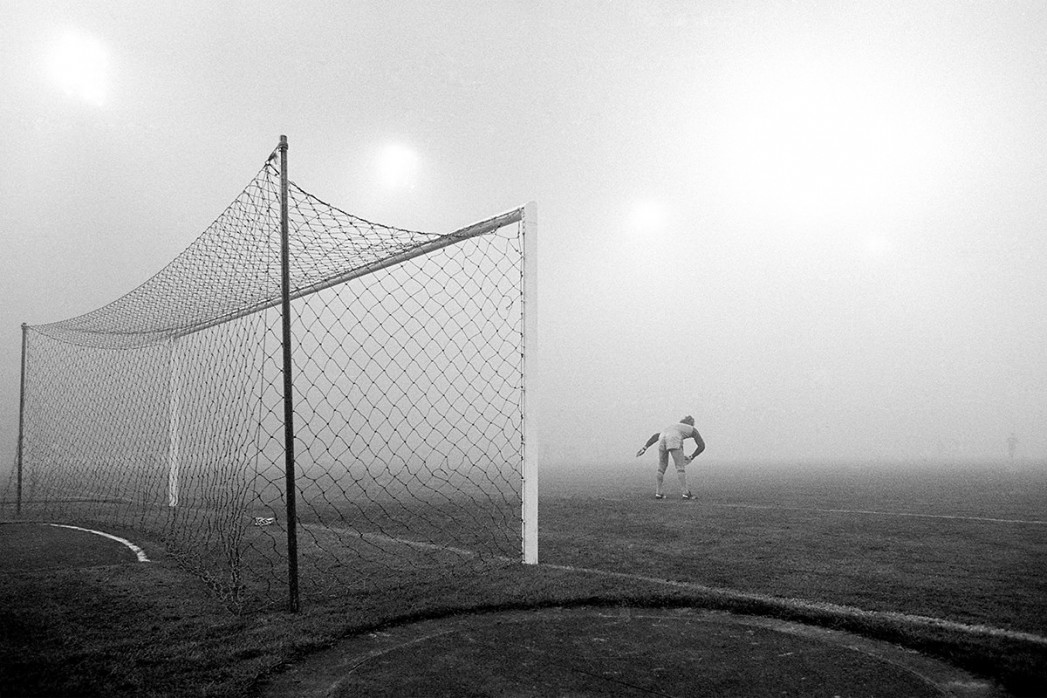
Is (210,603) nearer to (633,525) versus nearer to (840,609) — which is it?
(840,609)

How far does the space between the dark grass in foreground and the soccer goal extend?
0.53m

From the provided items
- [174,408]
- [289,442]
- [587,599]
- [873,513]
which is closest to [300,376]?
[289,442]

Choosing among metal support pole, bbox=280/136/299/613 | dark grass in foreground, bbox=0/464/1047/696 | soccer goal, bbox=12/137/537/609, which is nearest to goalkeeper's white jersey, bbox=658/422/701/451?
soccer goal, bbox=12/137/537/609

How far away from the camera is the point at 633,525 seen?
30.1 ft

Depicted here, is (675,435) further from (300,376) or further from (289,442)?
(289,442)

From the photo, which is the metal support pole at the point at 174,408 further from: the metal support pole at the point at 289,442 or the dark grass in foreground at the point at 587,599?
the metal support pole at the point at 289,442

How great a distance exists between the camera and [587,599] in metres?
4.96

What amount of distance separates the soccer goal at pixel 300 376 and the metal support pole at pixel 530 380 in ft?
0.05

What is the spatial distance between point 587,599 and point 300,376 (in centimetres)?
354

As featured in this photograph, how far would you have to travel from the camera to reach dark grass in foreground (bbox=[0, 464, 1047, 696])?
11.5ft

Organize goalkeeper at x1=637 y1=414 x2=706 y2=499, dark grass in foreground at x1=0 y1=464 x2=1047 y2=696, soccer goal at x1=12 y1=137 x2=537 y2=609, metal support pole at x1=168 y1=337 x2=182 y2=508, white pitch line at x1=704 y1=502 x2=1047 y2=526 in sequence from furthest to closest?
goalkeeper at x1=637 y1=414 x2=706 y2=499, metal support pole at x1=168 y1=337 x2=182 y2=508, white pitch line at x1=704 y1=502 x2=1047 y2=526, soccer goal at x1=12 y1=137 x2=537 y2=609, dark grass in foreground at x1=0 y1=464 x2=1047 y2=696

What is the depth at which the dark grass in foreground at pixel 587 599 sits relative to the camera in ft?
11.5

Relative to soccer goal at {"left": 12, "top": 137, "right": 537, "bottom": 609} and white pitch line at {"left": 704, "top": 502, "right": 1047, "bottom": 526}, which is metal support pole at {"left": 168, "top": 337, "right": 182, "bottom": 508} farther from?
white pitch line at {"left": 704, "top": 502, "right": 1047, "bottom": 526}

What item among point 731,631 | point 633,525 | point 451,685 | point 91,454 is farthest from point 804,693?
point 91,454
